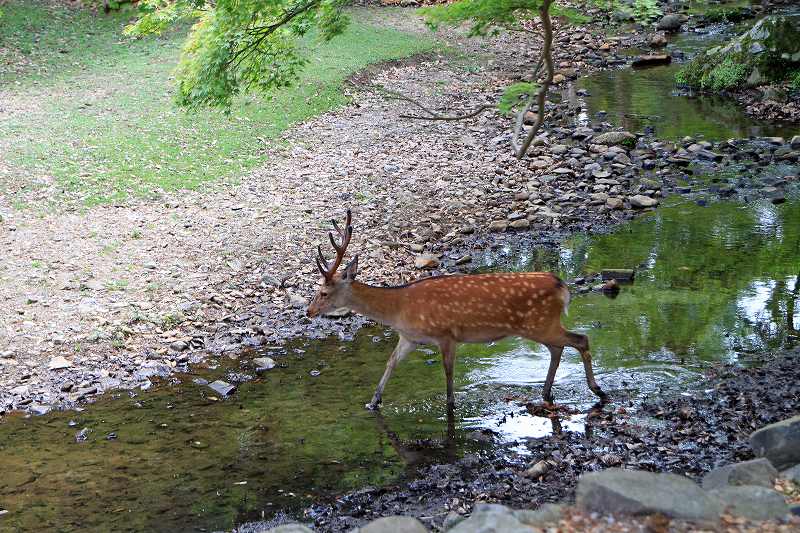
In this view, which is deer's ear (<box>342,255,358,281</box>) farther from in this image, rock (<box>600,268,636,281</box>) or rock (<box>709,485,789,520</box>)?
rock (<box>709,485,789,520</box>)

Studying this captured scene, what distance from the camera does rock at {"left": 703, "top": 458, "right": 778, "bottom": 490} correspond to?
6.09 meters

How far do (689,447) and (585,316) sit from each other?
3.30 meters

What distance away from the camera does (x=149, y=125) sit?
17594 millimetres

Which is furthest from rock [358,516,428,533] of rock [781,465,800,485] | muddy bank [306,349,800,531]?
→ rock [781,465,800,485]

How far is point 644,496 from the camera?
218 inches

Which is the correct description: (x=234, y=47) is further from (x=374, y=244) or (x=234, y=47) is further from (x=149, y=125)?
(x=149, y=125)

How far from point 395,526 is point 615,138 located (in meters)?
12.7

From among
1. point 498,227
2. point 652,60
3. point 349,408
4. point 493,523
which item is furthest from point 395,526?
point 652,60

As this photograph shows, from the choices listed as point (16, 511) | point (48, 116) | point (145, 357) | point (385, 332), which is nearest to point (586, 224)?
point (385, 332)

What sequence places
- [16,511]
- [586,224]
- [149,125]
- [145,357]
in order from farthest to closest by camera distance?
1. [149,125]
2. [586,224]
3. [145,357]
4. [16,511]

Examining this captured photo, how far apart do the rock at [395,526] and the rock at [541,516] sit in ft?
1.98

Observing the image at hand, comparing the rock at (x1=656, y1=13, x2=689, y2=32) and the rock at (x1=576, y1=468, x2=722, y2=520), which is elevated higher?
the rock at (x1=576, y1=468, x2=722, y2=520)

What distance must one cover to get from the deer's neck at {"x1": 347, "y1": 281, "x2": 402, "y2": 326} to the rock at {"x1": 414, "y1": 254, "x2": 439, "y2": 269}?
3324 millimetres

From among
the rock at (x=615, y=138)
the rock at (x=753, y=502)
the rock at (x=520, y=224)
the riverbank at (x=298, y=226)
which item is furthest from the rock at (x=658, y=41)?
the rock at (x=753, y=502)
